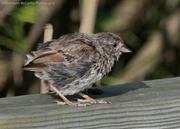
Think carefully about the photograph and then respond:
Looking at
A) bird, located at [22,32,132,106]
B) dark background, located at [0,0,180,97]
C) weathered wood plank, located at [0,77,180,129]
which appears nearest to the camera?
weathered wood plank, located at [0,77,180,129]

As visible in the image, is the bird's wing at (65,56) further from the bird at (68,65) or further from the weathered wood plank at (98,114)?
the weathered wood plank at (98,114)

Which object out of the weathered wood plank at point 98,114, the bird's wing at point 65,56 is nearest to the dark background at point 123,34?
the bird's wing at point 65,56

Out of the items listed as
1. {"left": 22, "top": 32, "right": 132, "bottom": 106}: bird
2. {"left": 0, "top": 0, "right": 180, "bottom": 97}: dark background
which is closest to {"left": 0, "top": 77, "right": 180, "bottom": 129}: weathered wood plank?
{"left": 22, "top": 32, "right": 132, "bottom": 106}: bird

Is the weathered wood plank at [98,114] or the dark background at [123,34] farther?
the dark background at [123,34]

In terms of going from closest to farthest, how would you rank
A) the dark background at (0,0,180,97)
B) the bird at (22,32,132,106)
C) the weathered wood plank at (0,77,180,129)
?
1. the weathered wood plank at (0,77,180,129)
2. the bird at (22,32,132,106)
3. the dark background at (0,0,180,97)

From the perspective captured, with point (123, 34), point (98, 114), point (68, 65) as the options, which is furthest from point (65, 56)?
point (123, 34)

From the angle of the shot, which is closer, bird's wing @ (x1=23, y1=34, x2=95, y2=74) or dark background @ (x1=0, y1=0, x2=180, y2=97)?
bird's wing @ (x1=23, y1=34, x2=95, y2=74)

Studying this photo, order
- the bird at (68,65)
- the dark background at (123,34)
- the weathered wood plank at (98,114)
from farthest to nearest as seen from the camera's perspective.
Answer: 1. the dark background at (123,34)
2. the bird at (68,65)
3. the weathered wood plank at (98,114)

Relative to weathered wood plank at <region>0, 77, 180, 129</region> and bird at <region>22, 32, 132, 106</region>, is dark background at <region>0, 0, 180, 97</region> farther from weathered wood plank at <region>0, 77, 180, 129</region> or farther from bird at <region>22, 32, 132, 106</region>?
weathered wood plank at <region>0, 77, 180, 129</region>

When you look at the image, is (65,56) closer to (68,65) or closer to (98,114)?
(68,65)

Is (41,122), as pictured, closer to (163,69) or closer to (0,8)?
(0,8)

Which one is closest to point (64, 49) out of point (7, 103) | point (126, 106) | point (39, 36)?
point (7, 103)
